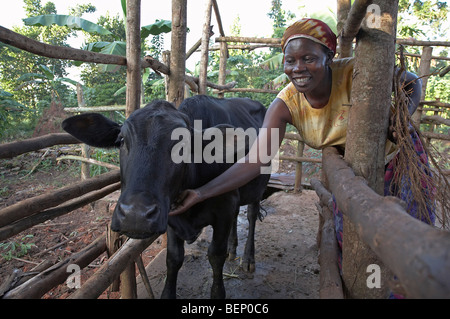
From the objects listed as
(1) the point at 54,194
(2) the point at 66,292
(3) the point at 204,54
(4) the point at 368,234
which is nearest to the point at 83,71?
(3) the point at 204,54

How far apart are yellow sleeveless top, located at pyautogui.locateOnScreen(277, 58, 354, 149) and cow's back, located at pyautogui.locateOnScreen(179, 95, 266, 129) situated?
2.42 feet

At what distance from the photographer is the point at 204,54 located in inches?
187

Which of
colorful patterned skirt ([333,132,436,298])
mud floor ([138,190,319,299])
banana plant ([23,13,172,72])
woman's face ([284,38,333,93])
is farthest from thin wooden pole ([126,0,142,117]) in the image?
banana plant ([23,13,172,72])

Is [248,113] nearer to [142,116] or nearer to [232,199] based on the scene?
[232,199]

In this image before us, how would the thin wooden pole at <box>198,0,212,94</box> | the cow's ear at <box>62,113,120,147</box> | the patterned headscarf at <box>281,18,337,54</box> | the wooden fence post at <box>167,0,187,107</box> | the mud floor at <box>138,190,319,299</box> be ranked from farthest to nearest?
1. the thin wooden pole at <box>198,0,212,94</box>
2. the wooden fence post at <box>167,0,187,107</box>
3. the mud floor at <box>138,190,319,299</box>
4. the cow's ear at <box>62,113,120,147</box>
5. the patterned headscarf at <box>281,18,337,54</box>

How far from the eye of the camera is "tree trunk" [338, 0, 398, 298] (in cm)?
126

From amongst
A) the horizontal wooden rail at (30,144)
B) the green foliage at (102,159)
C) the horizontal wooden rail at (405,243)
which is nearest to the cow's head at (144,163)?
the horizontal wooden rail at (30,144)

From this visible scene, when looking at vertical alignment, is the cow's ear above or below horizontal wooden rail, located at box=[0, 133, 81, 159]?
above

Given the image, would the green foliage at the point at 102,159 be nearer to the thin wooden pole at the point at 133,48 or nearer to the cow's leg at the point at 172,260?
the thin wooden pole at the point at 133,48

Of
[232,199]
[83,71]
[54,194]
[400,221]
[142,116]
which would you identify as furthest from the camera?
[83,71]

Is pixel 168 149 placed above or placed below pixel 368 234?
above

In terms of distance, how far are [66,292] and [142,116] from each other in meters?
2.95

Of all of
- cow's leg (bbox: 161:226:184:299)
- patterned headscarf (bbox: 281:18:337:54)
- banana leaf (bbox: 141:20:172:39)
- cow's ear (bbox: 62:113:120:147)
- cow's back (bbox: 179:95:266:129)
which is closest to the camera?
patterned headscarf (bbox: 281:18:337:54)

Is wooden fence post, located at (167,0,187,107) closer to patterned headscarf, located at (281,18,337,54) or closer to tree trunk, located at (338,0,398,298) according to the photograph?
patterned headscarf, located at (281,18,337,54)
